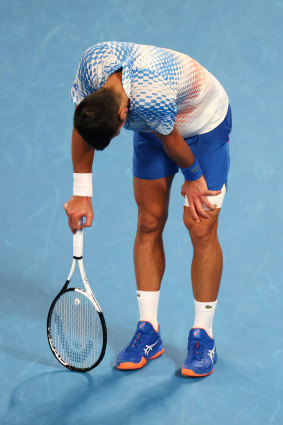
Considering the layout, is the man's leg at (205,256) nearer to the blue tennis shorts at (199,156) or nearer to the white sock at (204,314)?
the white sock at (204,314)

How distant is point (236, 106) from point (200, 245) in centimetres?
178

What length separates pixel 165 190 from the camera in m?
2.96

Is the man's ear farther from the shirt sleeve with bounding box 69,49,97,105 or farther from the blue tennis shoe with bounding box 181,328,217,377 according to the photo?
the blue tennis shoe with bounding box 181,328,217,377

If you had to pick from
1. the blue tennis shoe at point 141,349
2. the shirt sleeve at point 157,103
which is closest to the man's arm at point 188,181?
the shirt sleeve at point 157,103

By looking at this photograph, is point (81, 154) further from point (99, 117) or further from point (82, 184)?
point (99, 117)

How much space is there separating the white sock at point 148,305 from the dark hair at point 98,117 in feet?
2.94

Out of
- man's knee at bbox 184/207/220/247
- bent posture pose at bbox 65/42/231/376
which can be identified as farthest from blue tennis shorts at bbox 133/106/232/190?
man's knee at bbox 184/207/220/247

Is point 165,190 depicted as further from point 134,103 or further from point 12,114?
point 12,114

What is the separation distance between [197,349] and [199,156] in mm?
762

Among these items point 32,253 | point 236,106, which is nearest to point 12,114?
point 32,253

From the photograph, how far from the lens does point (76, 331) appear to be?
2898 mm

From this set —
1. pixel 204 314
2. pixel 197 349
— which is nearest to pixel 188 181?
pixel 204 314

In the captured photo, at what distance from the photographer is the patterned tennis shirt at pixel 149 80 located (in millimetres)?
2443

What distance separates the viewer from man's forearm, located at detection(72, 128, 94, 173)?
107 inches
